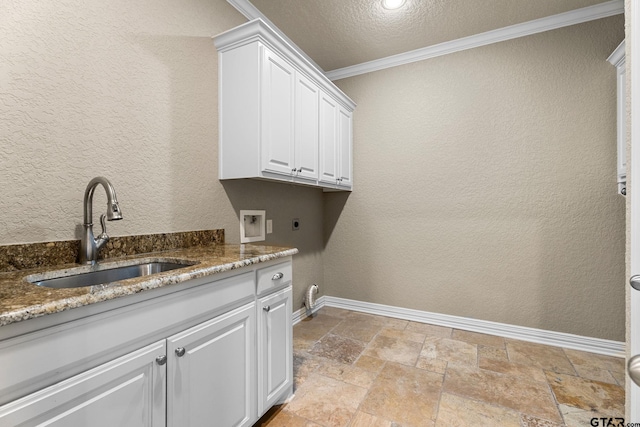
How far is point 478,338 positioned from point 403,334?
0.65 metres

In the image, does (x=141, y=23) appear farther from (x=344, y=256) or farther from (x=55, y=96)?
(x=344, y=256)

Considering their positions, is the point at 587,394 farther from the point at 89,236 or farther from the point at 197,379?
the point at 89,236

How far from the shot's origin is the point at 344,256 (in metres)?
3.34

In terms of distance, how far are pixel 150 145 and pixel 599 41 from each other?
133 inches

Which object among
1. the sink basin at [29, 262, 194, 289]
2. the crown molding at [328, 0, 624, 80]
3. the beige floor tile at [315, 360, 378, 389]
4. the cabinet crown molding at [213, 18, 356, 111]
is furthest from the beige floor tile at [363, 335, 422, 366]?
the crown molding at [328, 0, 624, 80]

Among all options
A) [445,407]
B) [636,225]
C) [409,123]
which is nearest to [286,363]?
[445,407]

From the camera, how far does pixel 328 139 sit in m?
2.70

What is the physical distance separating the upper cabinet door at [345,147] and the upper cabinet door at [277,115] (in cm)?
87

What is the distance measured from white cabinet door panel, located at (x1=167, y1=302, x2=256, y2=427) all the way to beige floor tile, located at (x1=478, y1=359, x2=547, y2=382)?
66.9 inches

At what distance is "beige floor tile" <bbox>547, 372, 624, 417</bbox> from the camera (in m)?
1.64

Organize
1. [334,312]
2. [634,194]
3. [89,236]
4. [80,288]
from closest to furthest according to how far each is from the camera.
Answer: [634,194], [80,288], [89,236], [334,312]

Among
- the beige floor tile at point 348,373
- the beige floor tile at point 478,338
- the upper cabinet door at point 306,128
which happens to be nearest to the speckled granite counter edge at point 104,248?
the upper cabinet door at point 306,128

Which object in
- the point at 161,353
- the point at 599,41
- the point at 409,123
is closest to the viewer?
the point at 161,353

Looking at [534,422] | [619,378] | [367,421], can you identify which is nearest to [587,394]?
[619,378]
